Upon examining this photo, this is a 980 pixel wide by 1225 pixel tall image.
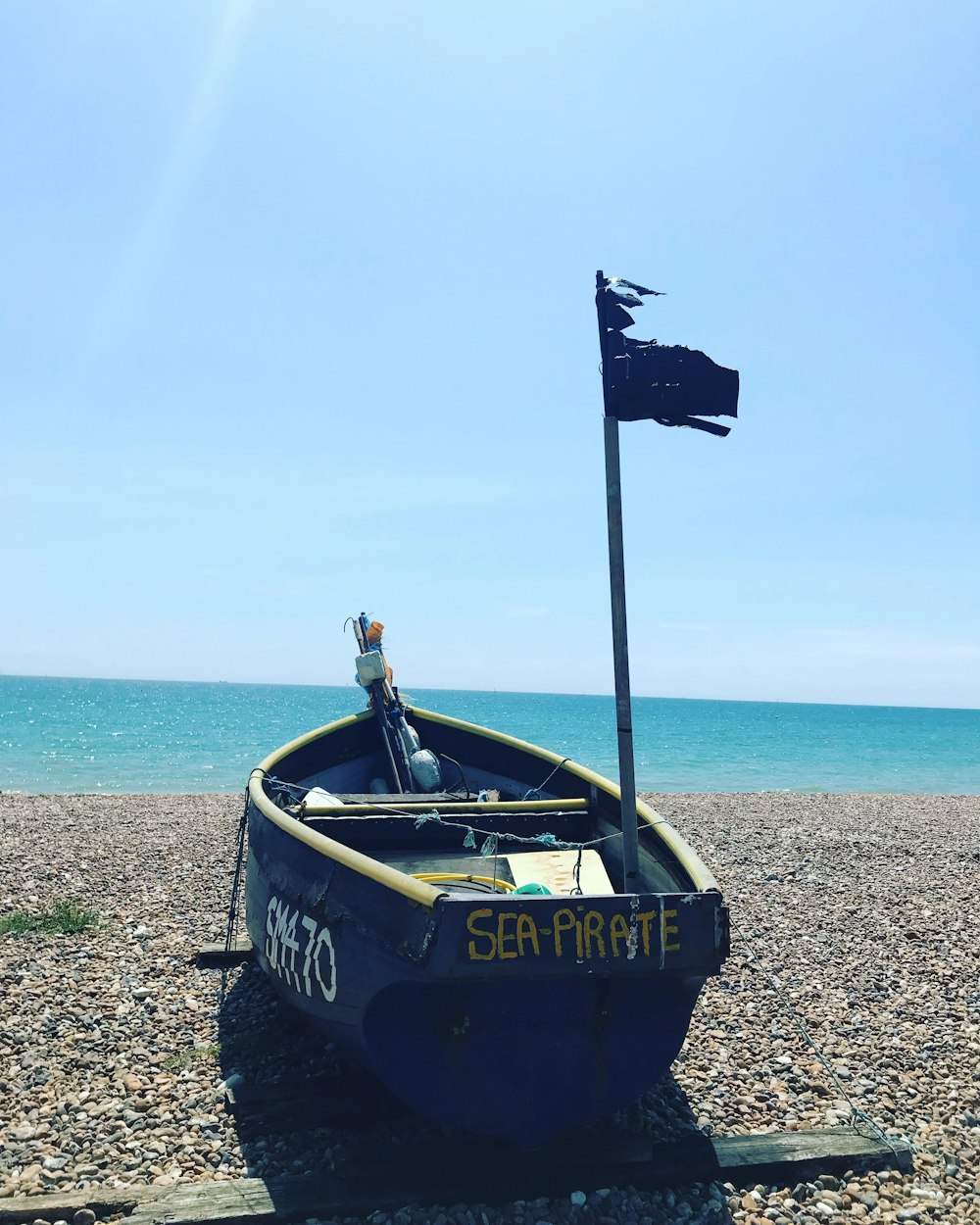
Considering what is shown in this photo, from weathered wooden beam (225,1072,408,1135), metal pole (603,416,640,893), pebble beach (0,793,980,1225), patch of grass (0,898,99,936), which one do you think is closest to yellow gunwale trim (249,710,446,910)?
metal pole (603,416,640,893)

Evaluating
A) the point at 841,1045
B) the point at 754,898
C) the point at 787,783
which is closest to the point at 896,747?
the point at 787,783

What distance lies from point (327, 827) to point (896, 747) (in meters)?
69.6

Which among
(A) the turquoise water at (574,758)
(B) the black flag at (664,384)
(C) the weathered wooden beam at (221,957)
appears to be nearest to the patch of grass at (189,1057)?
(C) the weathered wooden beam at (221,957)

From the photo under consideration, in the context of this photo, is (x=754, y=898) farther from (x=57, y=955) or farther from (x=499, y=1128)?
(x=57, y=955)

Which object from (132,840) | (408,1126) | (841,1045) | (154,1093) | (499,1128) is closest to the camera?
(499,1128)

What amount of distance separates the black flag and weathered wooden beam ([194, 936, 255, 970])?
682 centimetres

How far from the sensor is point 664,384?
5594 millimetres

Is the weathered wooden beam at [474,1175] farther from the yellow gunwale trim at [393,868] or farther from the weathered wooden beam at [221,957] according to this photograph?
the weathered wooden beam at [221,957]

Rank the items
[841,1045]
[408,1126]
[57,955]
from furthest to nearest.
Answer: [57,955]
[841,1045]
[408,1126]

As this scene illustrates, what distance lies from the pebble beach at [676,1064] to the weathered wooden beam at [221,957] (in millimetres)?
168

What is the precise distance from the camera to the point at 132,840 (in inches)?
616

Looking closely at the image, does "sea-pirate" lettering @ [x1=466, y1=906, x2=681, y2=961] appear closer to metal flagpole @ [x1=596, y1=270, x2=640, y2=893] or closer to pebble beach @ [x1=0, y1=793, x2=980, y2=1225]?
metal flagpole @ [x1=596, y1=270, x2=640, y2=893]

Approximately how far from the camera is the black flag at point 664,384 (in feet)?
18.1

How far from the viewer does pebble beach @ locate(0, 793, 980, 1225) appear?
4.95 metres
